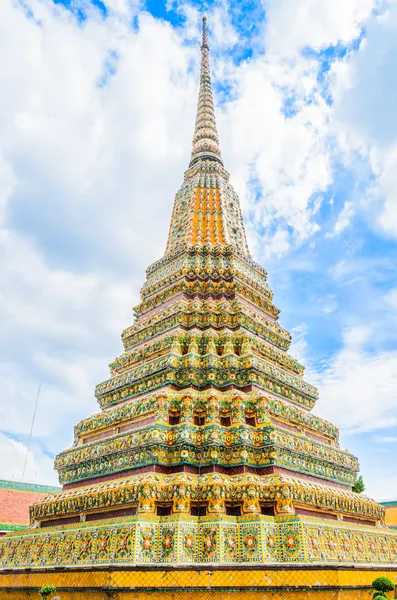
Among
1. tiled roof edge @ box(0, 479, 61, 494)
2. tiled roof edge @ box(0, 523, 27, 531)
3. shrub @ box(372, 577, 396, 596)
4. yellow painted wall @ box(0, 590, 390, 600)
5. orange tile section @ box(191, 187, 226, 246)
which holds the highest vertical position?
orange tile section @ box(191, 187, 226, 246)

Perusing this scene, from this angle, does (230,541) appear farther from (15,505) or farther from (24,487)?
(24,487)

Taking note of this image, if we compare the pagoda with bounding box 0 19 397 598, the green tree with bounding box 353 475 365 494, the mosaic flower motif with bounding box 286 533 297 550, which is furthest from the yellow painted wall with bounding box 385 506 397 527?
the mosaic flower motif with bounding box 286 533 297 550

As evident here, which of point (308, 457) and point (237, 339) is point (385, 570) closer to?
point (308, 457)

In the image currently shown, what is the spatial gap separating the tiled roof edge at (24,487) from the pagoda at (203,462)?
10.1m

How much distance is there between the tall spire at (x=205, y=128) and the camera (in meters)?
20.4

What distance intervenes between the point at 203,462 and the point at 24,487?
14.6 metres

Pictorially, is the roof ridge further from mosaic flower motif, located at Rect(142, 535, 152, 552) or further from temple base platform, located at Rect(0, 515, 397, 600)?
mosaic flower motif, located at Rect(142, 535, 152, 552)

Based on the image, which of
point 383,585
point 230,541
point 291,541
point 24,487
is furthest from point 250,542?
point 24,487

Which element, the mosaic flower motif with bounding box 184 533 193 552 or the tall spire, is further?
the tall spire

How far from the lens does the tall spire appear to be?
2041cm

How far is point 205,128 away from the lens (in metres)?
21.2

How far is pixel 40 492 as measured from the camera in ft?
68.1

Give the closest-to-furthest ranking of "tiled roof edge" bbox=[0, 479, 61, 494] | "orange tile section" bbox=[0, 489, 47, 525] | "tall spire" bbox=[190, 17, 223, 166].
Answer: "orange tile section" bbox=[0, 489, 47, 525]
"tiled roof edge" bbox=[0, 479, 61, 494]
"tall spire" bbox=[190, 17, 223, 166]

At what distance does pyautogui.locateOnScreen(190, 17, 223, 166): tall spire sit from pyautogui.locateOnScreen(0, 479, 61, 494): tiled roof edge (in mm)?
16337
